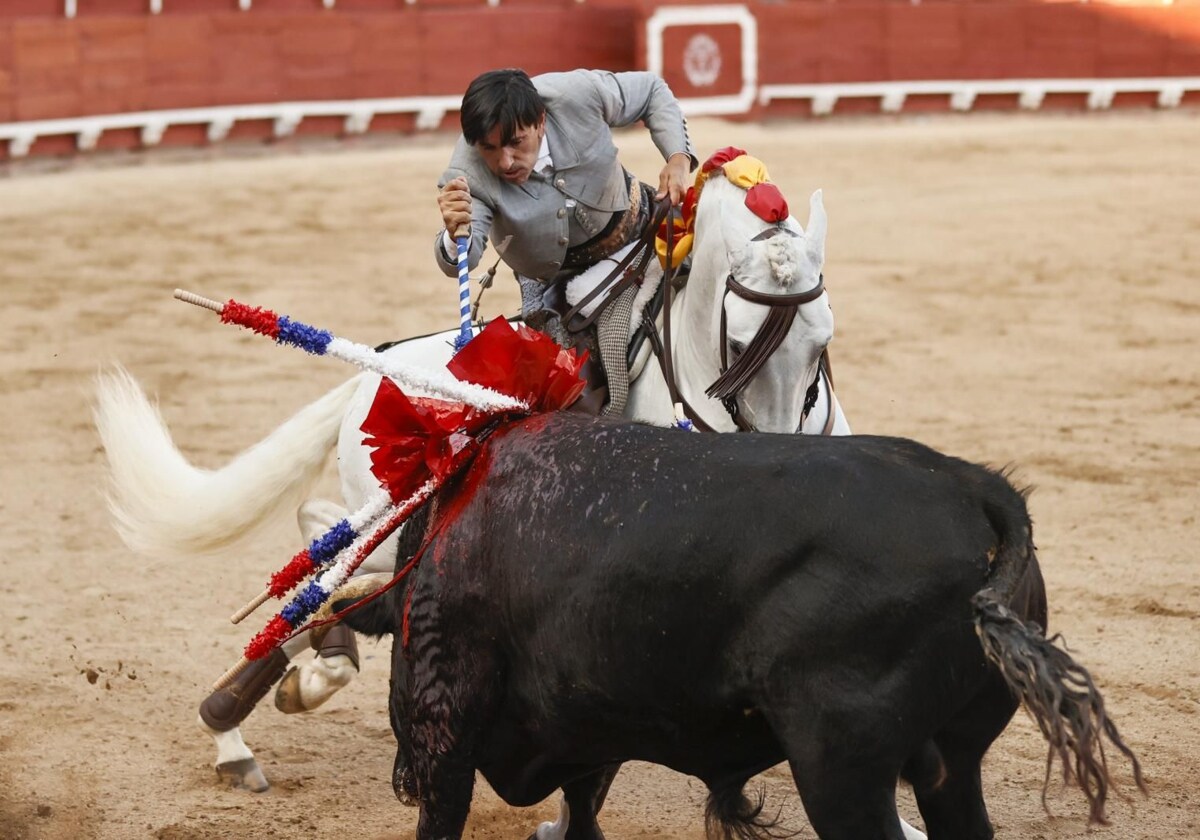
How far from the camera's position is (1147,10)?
15625 millimetres

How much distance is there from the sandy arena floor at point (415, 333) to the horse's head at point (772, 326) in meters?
0.91

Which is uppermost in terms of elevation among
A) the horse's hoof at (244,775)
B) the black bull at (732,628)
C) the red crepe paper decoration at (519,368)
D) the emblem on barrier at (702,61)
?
the red crepe paper decoration at (519,368)

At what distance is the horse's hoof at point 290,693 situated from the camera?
3848mm

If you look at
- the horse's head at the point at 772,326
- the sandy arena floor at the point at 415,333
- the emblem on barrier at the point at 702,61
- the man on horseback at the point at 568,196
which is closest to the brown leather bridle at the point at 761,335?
the horse's head at the point at 772,326

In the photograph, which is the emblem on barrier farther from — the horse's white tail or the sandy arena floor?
the horse's white tail

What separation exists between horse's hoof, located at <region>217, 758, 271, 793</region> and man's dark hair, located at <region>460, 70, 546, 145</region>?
159 centimetres

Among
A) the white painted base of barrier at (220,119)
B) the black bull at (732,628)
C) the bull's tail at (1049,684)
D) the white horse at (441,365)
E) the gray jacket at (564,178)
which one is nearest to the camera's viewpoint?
the bull's tail at (1049,684)

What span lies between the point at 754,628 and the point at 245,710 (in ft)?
6.57

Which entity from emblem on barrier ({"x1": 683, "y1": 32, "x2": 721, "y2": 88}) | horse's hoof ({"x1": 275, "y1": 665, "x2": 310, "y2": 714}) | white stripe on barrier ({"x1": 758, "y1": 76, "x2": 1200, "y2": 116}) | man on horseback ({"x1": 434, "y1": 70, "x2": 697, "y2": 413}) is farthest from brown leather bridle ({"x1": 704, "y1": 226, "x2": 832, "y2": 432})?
white stripe on barrier ({"x1": 758, "y1": 76, "x2": 1200, "y2": 116})

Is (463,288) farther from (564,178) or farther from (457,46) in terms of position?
(457,46)

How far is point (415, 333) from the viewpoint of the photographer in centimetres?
819

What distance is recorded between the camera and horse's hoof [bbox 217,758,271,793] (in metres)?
3.93

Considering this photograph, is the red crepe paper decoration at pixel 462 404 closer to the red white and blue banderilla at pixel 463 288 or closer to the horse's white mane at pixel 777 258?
the red white and blue banderilla at pixel 463 288

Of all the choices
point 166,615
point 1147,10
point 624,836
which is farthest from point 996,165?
point 624,836
